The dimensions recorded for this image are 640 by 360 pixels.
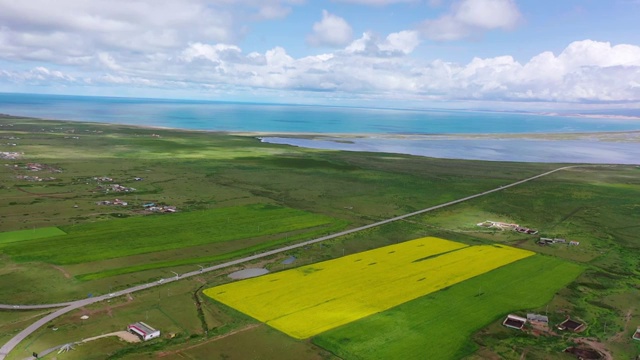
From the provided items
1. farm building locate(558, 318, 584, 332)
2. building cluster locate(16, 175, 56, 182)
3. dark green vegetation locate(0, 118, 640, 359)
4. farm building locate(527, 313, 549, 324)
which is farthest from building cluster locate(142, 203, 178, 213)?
farm building locate(558, 318, 584, 332)

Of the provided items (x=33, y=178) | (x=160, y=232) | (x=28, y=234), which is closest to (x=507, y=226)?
(x=160, y=232)

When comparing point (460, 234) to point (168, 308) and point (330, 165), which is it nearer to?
point (168, 308)

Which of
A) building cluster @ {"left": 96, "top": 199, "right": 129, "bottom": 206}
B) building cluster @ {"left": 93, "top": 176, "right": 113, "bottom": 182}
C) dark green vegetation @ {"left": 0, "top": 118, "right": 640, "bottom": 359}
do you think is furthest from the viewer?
building cluster @ {"left": 93, "top": 176, "right": 113, "bottom": 182}

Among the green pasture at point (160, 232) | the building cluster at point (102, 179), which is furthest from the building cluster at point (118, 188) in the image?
the green pasture at point (160, 232)

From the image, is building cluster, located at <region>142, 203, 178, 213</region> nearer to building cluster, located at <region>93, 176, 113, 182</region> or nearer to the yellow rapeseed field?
building cluster, located at <region>93, 176, 113, 182</region>

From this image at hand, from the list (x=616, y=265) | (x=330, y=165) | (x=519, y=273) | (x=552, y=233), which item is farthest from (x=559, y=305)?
(x=330, y=165)
